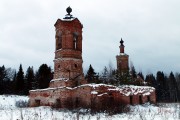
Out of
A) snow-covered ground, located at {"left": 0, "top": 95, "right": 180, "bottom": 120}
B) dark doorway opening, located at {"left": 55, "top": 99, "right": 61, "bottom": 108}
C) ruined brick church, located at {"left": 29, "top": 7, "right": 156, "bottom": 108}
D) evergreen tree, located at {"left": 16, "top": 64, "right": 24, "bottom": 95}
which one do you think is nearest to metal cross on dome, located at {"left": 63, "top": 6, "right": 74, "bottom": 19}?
ruined brick church, located at {"left": 29, "top": 7, "right": 156, "bottom": 108}

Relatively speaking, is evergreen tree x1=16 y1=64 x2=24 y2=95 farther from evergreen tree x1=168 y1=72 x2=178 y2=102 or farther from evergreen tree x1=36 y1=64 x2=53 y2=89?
evergreen tree x1=168 y1=72 x2=178 y2=102

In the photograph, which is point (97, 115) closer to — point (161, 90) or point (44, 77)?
point (44, 77)

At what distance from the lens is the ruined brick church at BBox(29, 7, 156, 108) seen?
2467 cm

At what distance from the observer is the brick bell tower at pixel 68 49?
26.9 meters

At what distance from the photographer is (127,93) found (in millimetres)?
27156

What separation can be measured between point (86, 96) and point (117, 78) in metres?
7.13

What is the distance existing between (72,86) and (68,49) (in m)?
3.67

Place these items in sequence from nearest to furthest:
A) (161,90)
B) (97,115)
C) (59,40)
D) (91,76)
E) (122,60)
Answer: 1. (97,115)
2. (59,40)
3. (91,76)
4. (122,60)
5. (161,90)

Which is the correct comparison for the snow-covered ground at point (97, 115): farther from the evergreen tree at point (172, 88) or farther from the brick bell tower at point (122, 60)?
the evergreen tree at point (172, 88)

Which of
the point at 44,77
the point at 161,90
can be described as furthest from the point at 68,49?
the point at 161,90

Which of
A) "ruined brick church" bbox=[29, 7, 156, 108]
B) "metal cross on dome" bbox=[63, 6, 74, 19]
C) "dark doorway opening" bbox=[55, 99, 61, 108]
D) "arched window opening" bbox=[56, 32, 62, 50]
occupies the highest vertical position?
"metal cross on dome" bbox=[63, 6, 74, 19]

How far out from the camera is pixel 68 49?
2711 cm

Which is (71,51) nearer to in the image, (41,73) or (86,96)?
(86,96)

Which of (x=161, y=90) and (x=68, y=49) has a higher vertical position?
(x=68, y=49)
